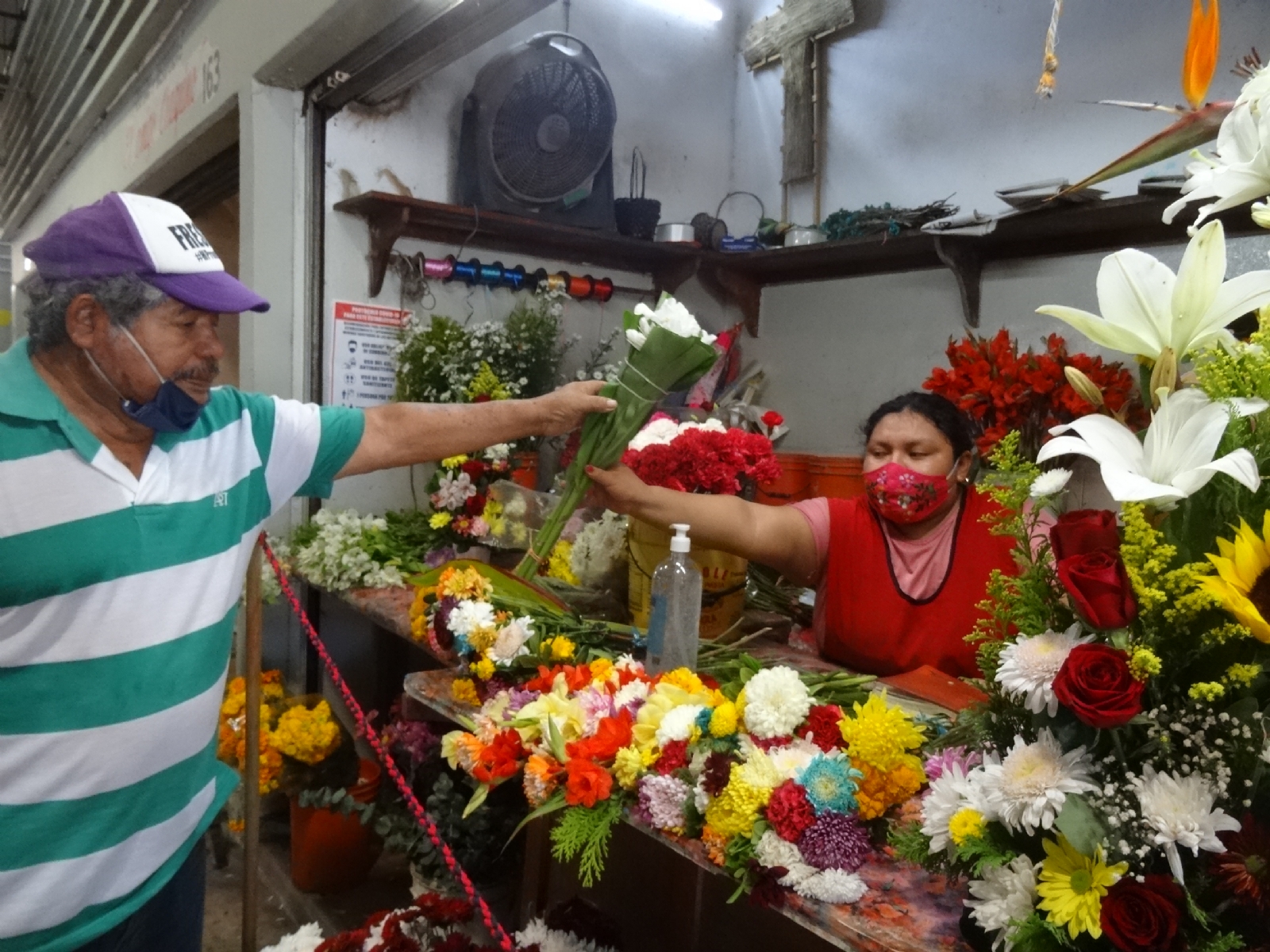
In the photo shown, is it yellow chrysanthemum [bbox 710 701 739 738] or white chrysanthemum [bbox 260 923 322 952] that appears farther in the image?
white chrysanthemum [bbox 260 923 322 952]

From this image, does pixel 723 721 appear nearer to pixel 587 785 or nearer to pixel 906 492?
pixel 587 785

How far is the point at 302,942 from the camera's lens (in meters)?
1.82

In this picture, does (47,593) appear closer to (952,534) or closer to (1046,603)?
(1046,603)

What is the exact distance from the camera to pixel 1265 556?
77 cm

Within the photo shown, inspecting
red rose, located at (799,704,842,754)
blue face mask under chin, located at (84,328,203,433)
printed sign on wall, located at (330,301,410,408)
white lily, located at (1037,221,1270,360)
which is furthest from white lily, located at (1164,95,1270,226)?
printed sign on wall, located at (330,301,410,408)

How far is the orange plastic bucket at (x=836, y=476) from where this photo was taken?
3.17 meters

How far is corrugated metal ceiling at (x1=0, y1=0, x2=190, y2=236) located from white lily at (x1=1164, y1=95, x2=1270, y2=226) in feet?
12.9

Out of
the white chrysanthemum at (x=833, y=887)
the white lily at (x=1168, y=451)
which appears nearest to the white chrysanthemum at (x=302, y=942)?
the white chrysanthemum at (x=833, y=887)

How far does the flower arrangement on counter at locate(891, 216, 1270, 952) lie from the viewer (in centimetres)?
77

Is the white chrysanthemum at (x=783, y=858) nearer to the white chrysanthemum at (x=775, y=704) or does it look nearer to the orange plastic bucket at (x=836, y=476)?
the white chrysanthemum at (x=775, y=704)

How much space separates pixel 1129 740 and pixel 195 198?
15.7 feet

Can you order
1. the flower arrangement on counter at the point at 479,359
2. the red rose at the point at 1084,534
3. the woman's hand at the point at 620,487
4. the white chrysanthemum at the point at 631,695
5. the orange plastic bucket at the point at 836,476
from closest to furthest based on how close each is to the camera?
the red rose at the point at 1084,534
the white chrysanthemum at the point at 631,695
the woman's hand at the point at 620,487
the flower arrangement on counter at the point at 479,359
the orange plastic bucket at the point at 836,476

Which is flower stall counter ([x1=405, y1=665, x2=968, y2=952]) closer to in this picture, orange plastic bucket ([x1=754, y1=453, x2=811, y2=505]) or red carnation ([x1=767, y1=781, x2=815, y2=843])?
red carnation ([x1=767, y1=781, x2=815, y2=843])

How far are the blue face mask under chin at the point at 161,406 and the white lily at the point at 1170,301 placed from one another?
4.28ft
